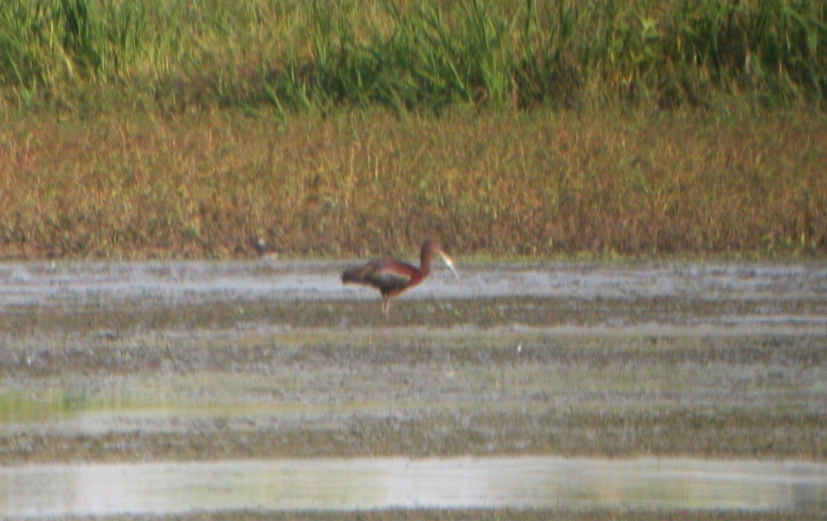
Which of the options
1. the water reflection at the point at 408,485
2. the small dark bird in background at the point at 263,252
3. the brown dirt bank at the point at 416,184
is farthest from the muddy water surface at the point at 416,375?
the brown dirt bank at the point at 416,184

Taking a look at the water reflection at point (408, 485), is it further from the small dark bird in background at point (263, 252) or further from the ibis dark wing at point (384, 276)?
the small dark bird in background at point (263, 252)

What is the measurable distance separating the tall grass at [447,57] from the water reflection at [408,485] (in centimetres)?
957

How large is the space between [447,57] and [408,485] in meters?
10.2

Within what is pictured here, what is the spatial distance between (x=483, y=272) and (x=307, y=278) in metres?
1.09

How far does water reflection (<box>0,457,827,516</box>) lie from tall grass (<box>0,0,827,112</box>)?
31.4 ft

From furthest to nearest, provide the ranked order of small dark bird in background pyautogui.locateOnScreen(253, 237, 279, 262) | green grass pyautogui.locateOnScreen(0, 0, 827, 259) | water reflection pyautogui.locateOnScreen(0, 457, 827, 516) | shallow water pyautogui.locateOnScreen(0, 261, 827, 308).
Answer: green grass pyautogui.locateOnScreen(0, 0, 827, 259)
small dark bird in background pyautogui.locateOnScreen(253, 237, 279, 262)
shallow water pyautogui.locateOnScreen(0, 261, 827, 308)
water reflection pyautogui.locateOnScreen(0, 457, 827, 516)

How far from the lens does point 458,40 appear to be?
15531 millimetres

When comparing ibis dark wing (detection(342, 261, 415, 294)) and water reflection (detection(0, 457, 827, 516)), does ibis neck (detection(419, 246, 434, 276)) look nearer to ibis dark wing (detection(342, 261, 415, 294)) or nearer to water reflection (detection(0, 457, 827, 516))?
ibis dark wing (detection(342, 261, 415, 294))

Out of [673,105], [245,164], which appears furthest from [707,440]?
[673,105]

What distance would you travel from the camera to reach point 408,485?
18.0ft

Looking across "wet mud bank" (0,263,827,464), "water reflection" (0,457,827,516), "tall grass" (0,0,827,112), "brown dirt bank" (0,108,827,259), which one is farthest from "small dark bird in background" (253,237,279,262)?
"water reflection" (0,457,827,516)

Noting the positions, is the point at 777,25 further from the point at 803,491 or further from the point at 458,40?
the point at 803,491

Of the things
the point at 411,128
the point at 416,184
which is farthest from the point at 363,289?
the point at 411,128

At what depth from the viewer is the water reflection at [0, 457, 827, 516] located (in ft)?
17.2
